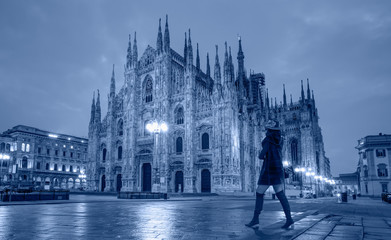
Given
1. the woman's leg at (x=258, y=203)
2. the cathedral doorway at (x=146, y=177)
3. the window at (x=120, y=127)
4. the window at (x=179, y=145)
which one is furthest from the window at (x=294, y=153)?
the woman's leg at (x=258, y=203)

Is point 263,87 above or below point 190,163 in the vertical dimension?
above

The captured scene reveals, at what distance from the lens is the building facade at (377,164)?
185 ft

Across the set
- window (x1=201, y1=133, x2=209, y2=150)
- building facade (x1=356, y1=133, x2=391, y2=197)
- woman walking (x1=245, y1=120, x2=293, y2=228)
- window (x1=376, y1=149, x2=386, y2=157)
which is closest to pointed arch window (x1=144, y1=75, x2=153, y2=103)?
window (x1=201, y1=133, x2=209, y2=150)

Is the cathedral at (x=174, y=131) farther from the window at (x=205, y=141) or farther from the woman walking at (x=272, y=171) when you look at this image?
the woman walking at (x=272, y=171)

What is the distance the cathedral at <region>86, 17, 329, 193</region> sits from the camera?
3809 cm

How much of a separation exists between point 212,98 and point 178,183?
12.9 meters

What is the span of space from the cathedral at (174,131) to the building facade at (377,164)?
77.1ft

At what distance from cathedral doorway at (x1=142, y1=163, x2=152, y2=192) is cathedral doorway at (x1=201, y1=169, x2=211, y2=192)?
29.9ft

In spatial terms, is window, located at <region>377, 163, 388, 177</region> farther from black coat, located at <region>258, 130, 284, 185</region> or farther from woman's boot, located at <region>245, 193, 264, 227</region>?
woman's boot, located at <region>245, 193, 264, 227</region>

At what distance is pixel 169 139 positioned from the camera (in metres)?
41.9

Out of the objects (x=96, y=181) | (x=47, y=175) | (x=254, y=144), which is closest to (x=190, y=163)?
(x=254, y=144)

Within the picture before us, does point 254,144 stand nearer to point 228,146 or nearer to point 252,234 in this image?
point 228,146

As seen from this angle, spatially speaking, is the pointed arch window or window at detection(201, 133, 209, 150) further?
the pointed arch window

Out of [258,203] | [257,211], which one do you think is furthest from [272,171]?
[257,211]
